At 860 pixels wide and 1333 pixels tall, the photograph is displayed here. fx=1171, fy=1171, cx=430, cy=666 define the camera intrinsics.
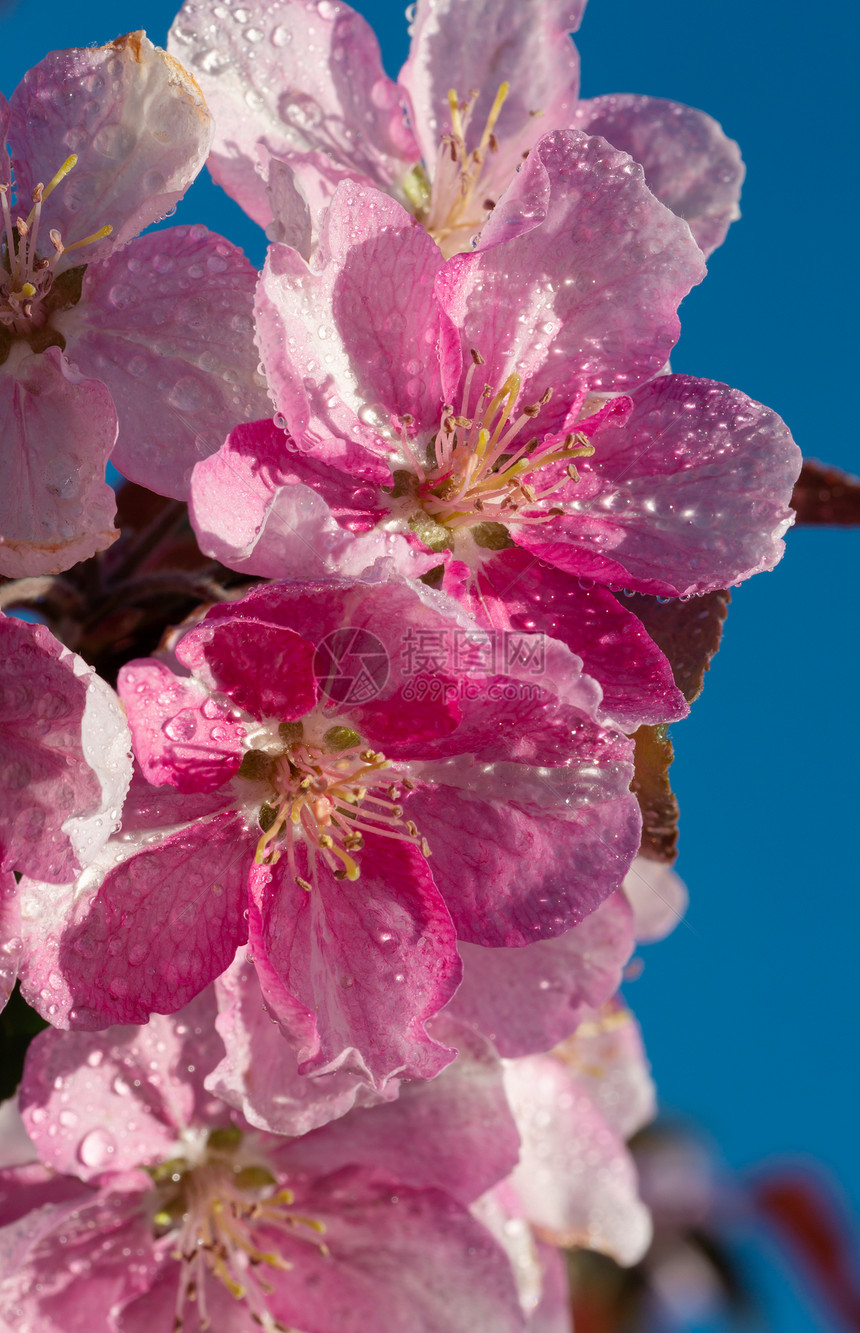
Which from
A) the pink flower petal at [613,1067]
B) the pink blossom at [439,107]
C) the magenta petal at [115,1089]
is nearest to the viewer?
the magenta petal at [115,1089]

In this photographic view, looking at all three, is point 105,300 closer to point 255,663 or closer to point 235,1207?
point 255,663

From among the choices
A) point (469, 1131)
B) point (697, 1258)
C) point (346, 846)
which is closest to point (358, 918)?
point (346, 846)

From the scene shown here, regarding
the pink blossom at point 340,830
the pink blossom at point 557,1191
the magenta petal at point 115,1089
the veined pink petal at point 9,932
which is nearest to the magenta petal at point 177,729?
the pink blossom at point 340,830

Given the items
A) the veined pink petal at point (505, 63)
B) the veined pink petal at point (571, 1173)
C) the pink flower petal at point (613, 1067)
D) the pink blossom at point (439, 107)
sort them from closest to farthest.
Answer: the pink blossom at point (439, 107), the veined pink petal at point (505, 63), the veined pink petal at point (571, 1173), the pink flower petal at point (613, 1067)

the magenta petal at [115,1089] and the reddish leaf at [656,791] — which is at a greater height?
the reddish leaf at [656,791]

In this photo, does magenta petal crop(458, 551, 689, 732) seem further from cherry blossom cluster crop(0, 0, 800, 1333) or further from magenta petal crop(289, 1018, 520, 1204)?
magenta petal crop(289, 1018, 520, 1204)

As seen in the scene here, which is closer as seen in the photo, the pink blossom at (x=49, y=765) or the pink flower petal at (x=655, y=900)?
A: the pink blossom at (x=49, y=765)

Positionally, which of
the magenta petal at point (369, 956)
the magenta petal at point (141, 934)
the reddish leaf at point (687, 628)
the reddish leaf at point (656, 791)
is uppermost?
the reddish leaf at point (687, 628)

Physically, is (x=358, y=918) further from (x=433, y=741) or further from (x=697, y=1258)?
(x=697, y=1258)

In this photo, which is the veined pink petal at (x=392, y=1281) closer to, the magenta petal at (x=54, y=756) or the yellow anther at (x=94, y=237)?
the magenta petal at (x=54, y=756)
